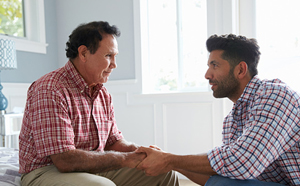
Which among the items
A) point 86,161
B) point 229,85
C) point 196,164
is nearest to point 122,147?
point 86,161

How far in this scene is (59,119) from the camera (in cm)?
137

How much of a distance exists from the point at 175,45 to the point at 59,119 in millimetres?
2356

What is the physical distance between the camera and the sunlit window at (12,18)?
3324 millimetres

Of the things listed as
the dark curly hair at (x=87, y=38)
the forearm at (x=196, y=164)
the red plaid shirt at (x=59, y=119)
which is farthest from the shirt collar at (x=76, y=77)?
the forearm at (x=196, y=164)

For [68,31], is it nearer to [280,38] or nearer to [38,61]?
[38,61]

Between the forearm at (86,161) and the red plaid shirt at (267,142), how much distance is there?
18.6 inches

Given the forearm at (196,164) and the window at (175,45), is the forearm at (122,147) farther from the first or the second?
the window at (175,45)

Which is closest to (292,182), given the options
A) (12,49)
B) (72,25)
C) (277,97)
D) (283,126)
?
(283,126)

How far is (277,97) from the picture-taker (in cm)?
122

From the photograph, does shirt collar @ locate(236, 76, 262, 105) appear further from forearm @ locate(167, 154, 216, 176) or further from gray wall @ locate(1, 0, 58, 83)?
gray wall @ locate(1, 0, 58, 83)

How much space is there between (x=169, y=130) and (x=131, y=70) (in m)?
0.82

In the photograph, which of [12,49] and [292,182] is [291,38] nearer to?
[292,182]

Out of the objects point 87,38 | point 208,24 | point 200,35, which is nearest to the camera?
point 87,38

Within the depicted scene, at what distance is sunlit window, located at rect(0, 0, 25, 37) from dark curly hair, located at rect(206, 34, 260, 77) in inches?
104
